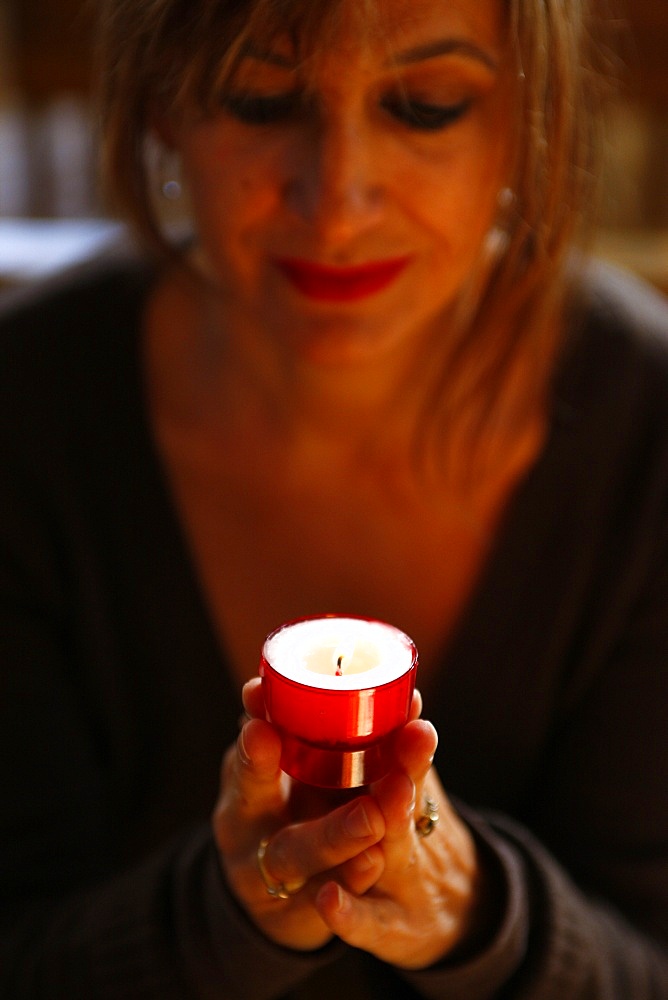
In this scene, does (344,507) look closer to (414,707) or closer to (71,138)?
(414,707)

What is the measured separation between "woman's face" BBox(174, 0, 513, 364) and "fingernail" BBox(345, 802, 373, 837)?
0.45 m

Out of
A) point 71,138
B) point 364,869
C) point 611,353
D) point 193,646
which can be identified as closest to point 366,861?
point 364,869

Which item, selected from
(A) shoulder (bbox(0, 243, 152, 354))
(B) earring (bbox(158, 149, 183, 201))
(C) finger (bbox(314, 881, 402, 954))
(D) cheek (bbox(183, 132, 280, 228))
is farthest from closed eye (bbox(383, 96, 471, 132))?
(C) finger (bbox(314, 881, 402, 954))

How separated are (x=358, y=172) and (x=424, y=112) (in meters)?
0.08

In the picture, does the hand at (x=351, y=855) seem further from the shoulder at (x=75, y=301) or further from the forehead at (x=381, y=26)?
the shoulder at (x=75, y=301)

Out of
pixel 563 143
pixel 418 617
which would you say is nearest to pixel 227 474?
pixel 418 617

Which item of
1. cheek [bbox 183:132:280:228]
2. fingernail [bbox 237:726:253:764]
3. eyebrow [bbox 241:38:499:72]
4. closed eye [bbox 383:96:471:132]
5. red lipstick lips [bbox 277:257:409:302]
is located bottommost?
fingernail [bbox 237:726:253:764]

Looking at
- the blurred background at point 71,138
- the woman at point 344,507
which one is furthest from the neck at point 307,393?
the blurred background at point 71,138

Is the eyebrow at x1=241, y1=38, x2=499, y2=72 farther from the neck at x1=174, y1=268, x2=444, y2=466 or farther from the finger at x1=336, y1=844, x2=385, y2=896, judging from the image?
the finger at x1=336, y1=844, x2=385, y2=896

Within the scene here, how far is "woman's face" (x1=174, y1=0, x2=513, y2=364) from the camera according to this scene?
32.5 inches

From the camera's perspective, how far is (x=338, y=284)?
3.10 ft

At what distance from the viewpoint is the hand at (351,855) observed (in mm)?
685

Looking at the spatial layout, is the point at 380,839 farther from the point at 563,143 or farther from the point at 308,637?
the point at 563,143

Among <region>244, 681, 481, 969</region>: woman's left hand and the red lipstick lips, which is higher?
the red lipstick lips
